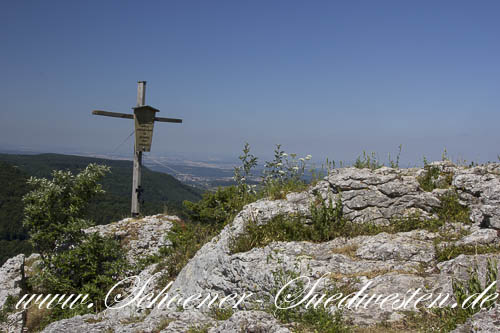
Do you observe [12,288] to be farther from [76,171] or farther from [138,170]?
[76,171]

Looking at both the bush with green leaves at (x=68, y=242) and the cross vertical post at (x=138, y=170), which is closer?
the bush with green leaves at (x=68, y=242)

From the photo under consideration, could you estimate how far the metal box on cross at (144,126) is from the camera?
14.6 metres

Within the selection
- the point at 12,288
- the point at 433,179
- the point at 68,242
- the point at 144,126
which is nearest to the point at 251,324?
the point at 433,179

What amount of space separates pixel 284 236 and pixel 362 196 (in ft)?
7.71

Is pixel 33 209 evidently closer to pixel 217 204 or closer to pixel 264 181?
pixel 217 204

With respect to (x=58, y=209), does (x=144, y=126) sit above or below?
above

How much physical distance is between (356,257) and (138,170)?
11.0 metres

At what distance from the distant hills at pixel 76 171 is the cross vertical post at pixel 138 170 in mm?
2074

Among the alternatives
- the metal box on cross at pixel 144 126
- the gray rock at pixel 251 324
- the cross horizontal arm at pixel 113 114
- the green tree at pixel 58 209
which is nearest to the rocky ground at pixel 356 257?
the gray rock at pixel 251 324

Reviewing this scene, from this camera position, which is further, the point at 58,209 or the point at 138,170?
the point at 138,170

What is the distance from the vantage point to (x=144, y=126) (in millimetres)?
14672

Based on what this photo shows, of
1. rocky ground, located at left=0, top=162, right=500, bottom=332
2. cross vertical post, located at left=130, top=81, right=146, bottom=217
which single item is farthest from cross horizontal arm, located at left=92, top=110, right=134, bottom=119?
rocky ground, located at left=0, top=162, right=500, bottom=332

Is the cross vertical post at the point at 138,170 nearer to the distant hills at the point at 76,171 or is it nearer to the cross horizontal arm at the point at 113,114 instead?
the cross horizontal arm at the point at 113,114


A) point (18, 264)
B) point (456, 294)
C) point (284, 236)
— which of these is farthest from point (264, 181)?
point (18, 264)
